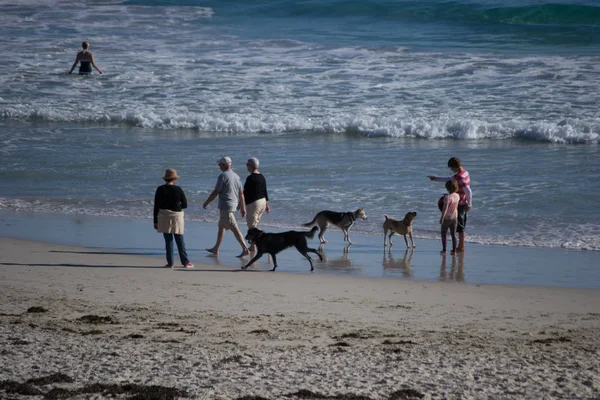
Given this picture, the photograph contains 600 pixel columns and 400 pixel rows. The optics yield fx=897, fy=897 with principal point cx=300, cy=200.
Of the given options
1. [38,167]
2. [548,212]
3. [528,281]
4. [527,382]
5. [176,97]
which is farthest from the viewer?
[176,97]

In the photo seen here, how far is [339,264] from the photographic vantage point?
12.6 metres

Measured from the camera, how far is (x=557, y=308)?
9984 millimetres

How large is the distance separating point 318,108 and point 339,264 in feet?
48.3

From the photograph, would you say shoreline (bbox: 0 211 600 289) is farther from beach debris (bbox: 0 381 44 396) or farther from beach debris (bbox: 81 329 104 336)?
beach debris (bbox: 0 381 44 396)

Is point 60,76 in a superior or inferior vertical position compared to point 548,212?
superior

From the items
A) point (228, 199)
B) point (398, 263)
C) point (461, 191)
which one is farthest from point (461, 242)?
point (228, 199)

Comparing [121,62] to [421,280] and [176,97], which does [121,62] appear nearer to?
[176,97]

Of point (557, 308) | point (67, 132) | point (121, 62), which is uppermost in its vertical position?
point (121, 62)

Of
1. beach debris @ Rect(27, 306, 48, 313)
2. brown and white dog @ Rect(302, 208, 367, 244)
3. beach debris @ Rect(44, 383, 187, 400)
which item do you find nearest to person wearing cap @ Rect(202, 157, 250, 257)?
brown and white dog @ Rect(302, 208, 367, 244)

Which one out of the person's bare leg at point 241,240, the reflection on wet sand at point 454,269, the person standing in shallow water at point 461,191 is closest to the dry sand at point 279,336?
the reflection on wet sand at point 454,269

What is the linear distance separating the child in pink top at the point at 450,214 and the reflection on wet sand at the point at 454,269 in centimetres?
23

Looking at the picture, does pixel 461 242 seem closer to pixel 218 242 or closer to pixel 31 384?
pixel 218 242

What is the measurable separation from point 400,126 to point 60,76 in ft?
45.6

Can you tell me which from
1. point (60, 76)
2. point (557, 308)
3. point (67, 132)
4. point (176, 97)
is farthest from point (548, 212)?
point (60, 76)
